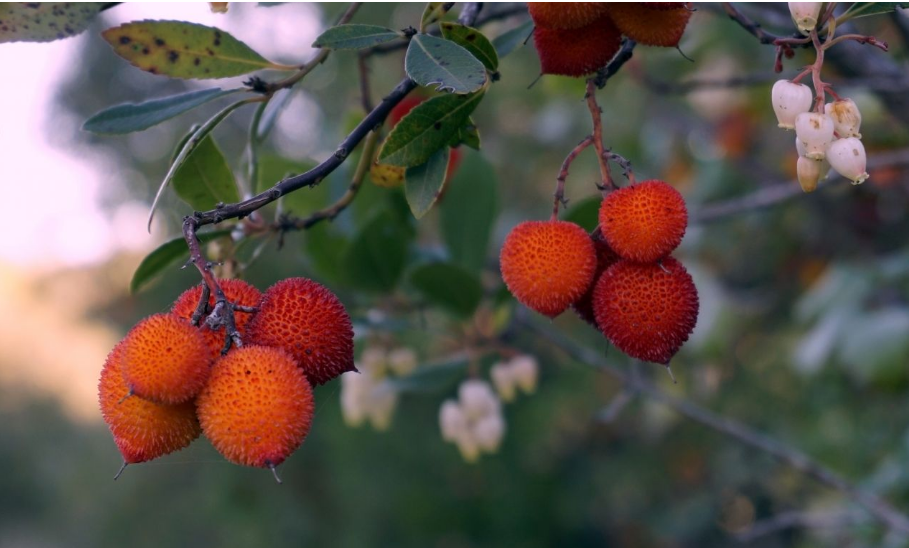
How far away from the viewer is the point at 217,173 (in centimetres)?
109

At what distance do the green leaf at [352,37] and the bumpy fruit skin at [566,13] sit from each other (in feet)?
0.53

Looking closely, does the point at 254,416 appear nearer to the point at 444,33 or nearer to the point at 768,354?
the point at 444,33

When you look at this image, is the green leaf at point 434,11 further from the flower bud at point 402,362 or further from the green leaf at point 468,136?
the flower bud at point 402,362

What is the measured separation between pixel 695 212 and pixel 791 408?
1.48 metres

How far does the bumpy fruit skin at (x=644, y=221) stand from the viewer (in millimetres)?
781

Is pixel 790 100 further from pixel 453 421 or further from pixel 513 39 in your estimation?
pixel 453 421

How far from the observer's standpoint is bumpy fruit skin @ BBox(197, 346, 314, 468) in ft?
2.21

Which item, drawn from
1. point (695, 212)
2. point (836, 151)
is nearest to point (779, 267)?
point (695, 212)

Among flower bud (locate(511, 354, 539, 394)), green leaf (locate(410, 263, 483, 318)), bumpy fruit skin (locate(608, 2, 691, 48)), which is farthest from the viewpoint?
flower bud (locate(511, 354, 539, 394))

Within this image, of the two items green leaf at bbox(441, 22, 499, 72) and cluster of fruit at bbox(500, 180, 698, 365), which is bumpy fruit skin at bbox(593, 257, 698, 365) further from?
green leaf at bbox(441, 22, 499, 72)

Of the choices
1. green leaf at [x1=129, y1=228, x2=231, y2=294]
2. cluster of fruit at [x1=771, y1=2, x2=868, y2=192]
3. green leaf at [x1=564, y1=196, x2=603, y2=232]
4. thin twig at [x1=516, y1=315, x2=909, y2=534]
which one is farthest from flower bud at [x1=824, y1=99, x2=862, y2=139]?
thin twig at [x1=516, y1=315, x2=909, y2=534]

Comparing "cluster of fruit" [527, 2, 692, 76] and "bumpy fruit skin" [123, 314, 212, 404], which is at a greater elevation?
"cluster of fruit" [527, 2, 692, 76]

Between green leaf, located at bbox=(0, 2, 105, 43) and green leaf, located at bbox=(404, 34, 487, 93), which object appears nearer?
green leaf, located at bbox=(404, 34, 487, 93)

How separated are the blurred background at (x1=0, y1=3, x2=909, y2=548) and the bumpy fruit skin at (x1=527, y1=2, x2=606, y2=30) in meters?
0.42
